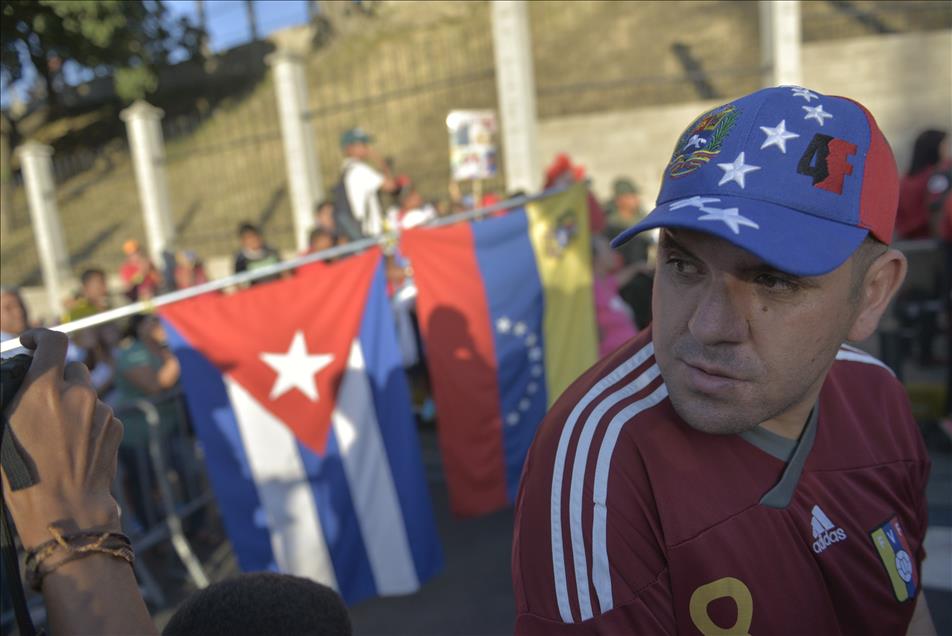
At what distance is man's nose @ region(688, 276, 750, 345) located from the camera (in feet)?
3.82

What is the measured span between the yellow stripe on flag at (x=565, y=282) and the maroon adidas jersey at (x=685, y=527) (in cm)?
326

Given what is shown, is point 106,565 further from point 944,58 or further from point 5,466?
point 944,58

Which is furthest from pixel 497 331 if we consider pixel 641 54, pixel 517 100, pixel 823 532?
pixel 641 54

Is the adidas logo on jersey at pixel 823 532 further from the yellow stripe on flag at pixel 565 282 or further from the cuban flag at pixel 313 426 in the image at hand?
the yellow stripe on flag at pixel 565 282

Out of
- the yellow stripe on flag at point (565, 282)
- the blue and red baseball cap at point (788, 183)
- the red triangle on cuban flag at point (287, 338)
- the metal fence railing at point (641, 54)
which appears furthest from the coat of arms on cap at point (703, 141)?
the metal fence railing at point (641, 54)

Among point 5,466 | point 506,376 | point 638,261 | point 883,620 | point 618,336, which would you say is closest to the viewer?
point 5,466

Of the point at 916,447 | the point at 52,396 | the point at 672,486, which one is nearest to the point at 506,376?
the point at 916,447

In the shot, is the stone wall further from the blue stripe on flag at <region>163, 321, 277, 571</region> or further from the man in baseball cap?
the man in baseball cap

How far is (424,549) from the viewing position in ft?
12.4

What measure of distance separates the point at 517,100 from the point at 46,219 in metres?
10.2

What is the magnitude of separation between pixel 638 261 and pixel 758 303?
469cm

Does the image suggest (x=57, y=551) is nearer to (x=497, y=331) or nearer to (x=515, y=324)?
(x=497, y=331)

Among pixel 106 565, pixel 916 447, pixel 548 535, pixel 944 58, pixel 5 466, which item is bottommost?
pixel 916 447

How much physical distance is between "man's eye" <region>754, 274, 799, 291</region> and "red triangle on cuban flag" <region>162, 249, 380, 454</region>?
2683 millimetres
